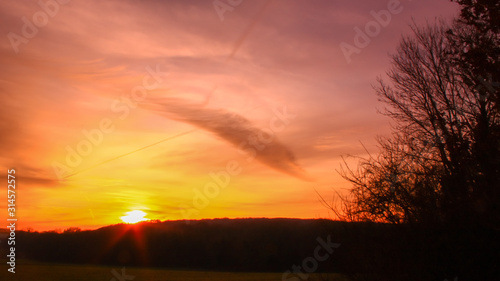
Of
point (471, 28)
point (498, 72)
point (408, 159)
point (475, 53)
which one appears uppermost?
point (471, 28)

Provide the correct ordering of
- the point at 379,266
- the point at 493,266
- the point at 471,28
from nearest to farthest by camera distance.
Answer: the point at 493,266
the point at 379,266
the point at 471,28

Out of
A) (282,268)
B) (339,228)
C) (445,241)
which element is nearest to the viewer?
(445,241)

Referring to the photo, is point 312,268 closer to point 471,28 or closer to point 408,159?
point 408,159

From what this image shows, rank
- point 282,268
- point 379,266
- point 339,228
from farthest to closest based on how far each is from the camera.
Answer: point 282,268 → point 339,228 → point 379,266

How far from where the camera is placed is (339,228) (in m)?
13.8

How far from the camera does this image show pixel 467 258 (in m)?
9.69

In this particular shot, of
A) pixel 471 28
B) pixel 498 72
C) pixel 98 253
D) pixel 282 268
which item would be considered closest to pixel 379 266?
pixel 498 72

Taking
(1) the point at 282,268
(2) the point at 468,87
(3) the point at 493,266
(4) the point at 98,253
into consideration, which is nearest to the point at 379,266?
(3) the point at 493,266

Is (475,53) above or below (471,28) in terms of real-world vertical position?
below

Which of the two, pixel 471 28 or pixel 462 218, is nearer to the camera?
pixel 462 218

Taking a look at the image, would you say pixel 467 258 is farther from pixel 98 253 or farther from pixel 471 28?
pixel 98 253

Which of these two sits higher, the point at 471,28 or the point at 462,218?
the point at 471,28

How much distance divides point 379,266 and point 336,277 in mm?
3104

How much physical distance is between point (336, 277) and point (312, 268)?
3.07 ft
